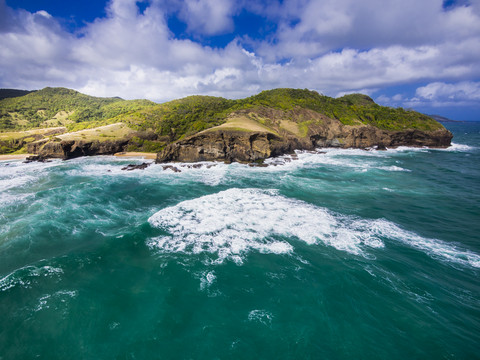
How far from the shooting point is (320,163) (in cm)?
5034

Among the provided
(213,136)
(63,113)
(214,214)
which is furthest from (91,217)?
(63,113)

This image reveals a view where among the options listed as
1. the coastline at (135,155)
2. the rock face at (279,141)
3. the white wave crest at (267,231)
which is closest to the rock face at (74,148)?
the coastline at (135,155)

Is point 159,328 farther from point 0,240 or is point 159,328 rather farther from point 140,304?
point 0,240

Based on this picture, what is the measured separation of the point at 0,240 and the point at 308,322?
84.0 ft

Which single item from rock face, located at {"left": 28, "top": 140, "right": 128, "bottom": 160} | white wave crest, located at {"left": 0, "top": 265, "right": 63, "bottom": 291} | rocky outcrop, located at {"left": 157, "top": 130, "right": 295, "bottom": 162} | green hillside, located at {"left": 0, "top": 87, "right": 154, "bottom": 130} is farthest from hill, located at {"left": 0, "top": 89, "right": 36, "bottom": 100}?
white wave crest, located at {"left": 0, "top": 265, "right": 63, "bottom": 291}

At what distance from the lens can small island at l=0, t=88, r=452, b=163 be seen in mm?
52094

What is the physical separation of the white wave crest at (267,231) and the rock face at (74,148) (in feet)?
186

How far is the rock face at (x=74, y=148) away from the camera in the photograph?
6041 centimetres

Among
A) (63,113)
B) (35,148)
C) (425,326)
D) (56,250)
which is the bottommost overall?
(425,326)

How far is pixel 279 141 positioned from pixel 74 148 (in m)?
60.7

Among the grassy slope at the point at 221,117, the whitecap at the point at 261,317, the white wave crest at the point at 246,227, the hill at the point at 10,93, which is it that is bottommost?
the whitecap at the point at 261,317

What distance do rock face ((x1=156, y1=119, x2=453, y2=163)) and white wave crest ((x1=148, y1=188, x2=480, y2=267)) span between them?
27590 mm

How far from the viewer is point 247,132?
52.0 m

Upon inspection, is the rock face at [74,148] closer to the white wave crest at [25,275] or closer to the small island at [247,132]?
the small island at [247,132]
